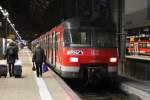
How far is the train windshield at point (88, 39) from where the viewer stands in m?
21.2

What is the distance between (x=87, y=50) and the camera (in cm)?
2097

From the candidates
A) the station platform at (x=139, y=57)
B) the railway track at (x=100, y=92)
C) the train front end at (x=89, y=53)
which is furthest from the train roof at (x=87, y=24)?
the station platform at (x=139, y=57)

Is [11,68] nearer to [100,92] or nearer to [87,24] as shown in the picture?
[87,24]

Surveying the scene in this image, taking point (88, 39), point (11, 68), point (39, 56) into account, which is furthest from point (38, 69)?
point (88, 39)

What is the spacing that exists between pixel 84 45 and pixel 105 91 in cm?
230

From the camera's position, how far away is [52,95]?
A: 1555 centimetres

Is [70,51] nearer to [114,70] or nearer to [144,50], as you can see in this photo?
[114,70]

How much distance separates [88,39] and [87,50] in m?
0.60

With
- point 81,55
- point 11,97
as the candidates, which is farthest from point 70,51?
point 11,97

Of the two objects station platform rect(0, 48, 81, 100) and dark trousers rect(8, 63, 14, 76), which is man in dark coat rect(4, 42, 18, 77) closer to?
dark trousers rect(8, 63, 14, 76)

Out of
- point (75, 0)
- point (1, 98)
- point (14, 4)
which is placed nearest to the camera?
point (1, 98)

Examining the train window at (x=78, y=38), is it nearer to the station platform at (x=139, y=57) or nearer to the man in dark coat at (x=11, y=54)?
the man in dark coat at (x=11, y=54)

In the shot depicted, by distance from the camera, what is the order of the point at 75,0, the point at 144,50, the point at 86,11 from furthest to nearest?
the point at 75,0 → the point at 86,11 → the point at 144,50

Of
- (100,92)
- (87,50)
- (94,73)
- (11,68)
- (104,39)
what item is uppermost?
(104,39)
